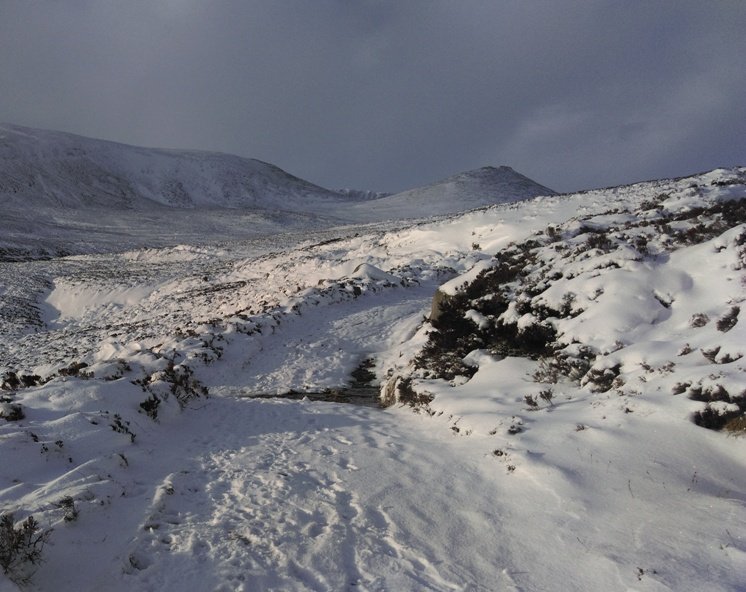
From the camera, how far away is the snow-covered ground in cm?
457

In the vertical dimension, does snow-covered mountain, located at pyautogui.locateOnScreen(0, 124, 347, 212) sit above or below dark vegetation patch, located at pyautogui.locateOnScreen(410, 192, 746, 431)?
above

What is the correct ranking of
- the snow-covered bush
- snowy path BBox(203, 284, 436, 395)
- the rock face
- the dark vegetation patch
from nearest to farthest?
1. the snow-covered bush
2. the dark vegetation patch
3. snowy path BBox(203, 284, 436, 395)
4. the rock face

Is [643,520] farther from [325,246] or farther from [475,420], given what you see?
[325,246]

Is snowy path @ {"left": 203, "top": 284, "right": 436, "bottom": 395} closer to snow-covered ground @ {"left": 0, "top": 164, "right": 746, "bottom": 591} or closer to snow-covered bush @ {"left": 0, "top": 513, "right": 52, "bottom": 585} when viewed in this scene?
snow-covered ground @ {"left": 0, "top": 164, "right": 746, "bottom": 591}

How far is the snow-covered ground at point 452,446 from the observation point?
4566 millimetres

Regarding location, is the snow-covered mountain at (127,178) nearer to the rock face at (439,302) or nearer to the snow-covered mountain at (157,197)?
the snow-covered mountain at (157,197)

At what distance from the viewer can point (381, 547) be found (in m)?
4.94

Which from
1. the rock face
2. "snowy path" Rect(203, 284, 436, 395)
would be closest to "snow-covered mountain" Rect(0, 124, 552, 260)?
"snowy path" Rect(203, 284, 436, 395)

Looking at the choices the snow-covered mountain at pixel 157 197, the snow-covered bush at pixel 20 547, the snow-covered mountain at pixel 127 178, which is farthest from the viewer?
the snow-covered mountain at pixel 127 178

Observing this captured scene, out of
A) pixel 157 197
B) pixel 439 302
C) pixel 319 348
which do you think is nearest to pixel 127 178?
pixel 157 197

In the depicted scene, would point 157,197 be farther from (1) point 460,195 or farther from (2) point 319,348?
(2) point 319,348

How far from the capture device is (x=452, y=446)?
295 inches

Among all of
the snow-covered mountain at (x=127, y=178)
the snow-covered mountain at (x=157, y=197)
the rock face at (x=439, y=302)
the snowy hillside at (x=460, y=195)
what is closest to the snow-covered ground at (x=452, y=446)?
the rock face at (x=439, y=302)

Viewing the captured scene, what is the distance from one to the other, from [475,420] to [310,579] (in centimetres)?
414
